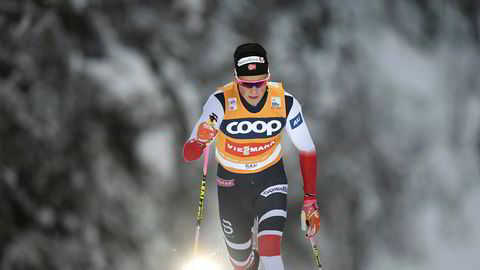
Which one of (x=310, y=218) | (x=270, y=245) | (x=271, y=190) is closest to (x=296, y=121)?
(x=271, y=190)

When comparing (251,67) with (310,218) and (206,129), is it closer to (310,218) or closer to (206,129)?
(206,129)

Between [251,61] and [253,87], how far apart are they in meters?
0.17

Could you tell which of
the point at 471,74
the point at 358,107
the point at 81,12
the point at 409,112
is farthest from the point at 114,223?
the point at 471,74

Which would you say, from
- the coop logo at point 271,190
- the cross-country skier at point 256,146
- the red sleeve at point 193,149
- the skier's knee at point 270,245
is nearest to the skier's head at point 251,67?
the cross-country skier at point 256,146

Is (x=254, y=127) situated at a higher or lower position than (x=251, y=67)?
lower

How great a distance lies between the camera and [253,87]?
361cm

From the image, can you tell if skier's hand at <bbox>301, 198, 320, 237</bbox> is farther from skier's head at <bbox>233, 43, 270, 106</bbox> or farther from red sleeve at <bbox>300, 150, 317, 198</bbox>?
skier's head at <bbox>233, 43, 270, 106</bbox>

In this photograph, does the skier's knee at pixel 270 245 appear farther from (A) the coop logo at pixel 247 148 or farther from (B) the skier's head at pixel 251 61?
(B) the skier's head at pixel 251 61

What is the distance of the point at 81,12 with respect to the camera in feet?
29.0

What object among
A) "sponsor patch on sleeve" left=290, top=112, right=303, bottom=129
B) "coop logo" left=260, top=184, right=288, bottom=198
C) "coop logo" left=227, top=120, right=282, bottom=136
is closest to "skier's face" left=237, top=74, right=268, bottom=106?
"coop logo" left=227, top=120, right=282, bottom=136

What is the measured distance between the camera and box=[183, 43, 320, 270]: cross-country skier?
141 inches

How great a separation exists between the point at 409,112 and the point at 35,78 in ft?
19.3

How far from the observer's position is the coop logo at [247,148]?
381 cm

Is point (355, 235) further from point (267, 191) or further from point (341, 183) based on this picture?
point (267, 191)
